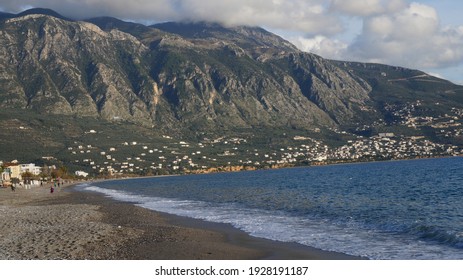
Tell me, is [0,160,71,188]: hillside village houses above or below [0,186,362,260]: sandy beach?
below

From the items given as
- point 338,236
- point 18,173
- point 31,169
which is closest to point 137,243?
point 338,236

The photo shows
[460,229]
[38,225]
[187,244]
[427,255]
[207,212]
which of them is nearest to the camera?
[427,255]

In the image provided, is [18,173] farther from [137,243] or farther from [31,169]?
[137,243]

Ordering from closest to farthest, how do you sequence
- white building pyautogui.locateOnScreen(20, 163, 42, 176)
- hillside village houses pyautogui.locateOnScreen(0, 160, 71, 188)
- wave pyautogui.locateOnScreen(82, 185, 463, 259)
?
1. wave pyautogui.locateOnScreen(82, 185, 463, 259)
2. hillside village houses pyautogui.locateOnScreen(0, 160, 71, 188)
3. white building pyautogui.locateOnScreen(20, 163, 42, 176)

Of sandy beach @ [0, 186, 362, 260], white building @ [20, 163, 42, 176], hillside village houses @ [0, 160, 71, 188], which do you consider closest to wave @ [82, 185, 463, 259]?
sandy beach @ [0, 186, 362, 260]

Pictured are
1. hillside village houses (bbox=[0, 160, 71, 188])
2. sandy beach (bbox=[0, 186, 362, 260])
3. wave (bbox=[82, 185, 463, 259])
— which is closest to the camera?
sandy beach (bbox=[0, 186, 362, 260])

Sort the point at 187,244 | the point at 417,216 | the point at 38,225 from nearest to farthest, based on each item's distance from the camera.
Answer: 1. the point at 187,244
2. the point at 38,225
3. the point at 417,216

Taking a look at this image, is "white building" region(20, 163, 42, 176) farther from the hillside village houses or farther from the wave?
the wave

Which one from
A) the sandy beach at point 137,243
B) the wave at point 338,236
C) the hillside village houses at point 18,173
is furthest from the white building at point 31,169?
the wave at point 338,236
